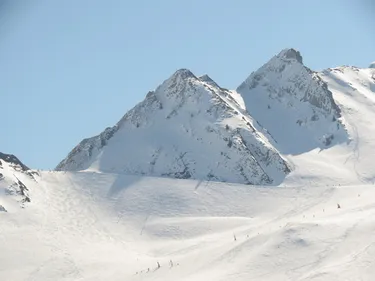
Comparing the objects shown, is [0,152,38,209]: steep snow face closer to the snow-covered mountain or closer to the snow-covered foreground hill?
the snow-covered foreground hill

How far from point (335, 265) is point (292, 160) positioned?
42227 millimetres

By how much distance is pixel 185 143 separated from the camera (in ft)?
218

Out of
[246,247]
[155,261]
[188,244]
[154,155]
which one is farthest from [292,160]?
[246,247]

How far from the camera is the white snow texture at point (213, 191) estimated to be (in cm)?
3098

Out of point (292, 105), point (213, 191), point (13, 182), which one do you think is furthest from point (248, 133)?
point (13, 182)

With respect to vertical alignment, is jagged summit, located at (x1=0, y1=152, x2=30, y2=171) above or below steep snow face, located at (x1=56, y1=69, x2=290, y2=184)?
above

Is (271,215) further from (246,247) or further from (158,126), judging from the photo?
(158,126)

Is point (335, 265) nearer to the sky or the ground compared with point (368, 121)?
nearer to the sky

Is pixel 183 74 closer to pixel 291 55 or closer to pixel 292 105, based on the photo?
pixel 292 105

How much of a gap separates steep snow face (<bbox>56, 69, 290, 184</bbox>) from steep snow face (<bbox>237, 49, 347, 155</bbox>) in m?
5.14

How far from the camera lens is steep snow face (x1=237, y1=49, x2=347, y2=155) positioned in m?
75.7

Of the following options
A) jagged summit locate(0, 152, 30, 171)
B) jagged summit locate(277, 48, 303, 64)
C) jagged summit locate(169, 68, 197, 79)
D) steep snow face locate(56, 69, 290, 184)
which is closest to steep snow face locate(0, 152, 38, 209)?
jagged summit locate(0, 152, 30, 171)

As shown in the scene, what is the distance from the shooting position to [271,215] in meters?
49.8

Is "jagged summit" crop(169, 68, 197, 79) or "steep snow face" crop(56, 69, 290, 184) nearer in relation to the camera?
"steep snow face" crop(56, 69, 290, 184)
